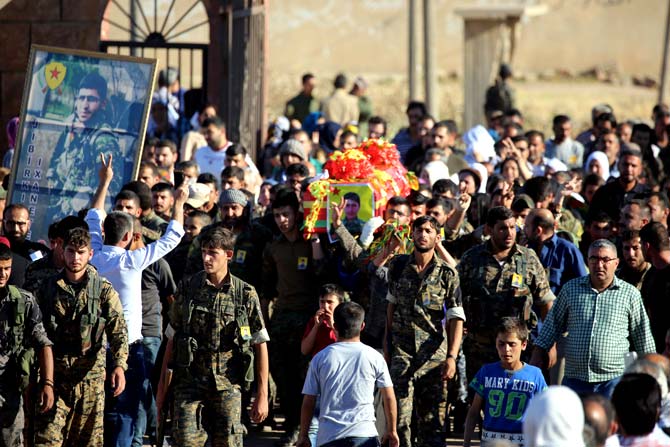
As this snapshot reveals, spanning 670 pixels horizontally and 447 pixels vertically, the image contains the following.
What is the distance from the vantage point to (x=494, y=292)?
32.2ft

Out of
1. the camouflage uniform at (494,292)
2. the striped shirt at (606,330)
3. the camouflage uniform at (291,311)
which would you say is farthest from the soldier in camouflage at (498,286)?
the camouflage uniform at (291,311)

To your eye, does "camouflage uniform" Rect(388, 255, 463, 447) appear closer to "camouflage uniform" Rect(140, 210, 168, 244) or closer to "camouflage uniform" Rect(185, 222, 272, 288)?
"camouflage uniform" Rect(185, 222, 272, 288)

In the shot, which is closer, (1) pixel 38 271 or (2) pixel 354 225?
(1) pixel 38 271

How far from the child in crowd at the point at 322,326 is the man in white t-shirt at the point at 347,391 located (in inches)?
50.5

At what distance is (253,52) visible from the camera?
15719mm

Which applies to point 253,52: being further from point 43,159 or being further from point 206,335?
point 206,335

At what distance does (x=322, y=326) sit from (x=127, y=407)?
150cm

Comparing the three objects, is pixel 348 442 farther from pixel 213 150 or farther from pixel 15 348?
pixel 213 150

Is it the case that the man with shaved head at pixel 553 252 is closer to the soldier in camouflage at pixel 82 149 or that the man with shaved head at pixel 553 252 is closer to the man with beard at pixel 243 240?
the man with beard at pixel 243 240

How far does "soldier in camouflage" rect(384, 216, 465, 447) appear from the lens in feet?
31.6

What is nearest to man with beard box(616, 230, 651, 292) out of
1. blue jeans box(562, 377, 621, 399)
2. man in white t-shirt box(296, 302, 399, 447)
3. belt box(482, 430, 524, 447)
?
blue jeans box(562, 377, 621, 399)

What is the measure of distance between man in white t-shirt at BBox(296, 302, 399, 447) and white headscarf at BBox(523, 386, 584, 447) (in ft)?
8.50

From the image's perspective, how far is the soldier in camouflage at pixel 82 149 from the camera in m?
11.5

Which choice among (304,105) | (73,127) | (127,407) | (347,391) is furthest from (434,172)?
(304,105)
